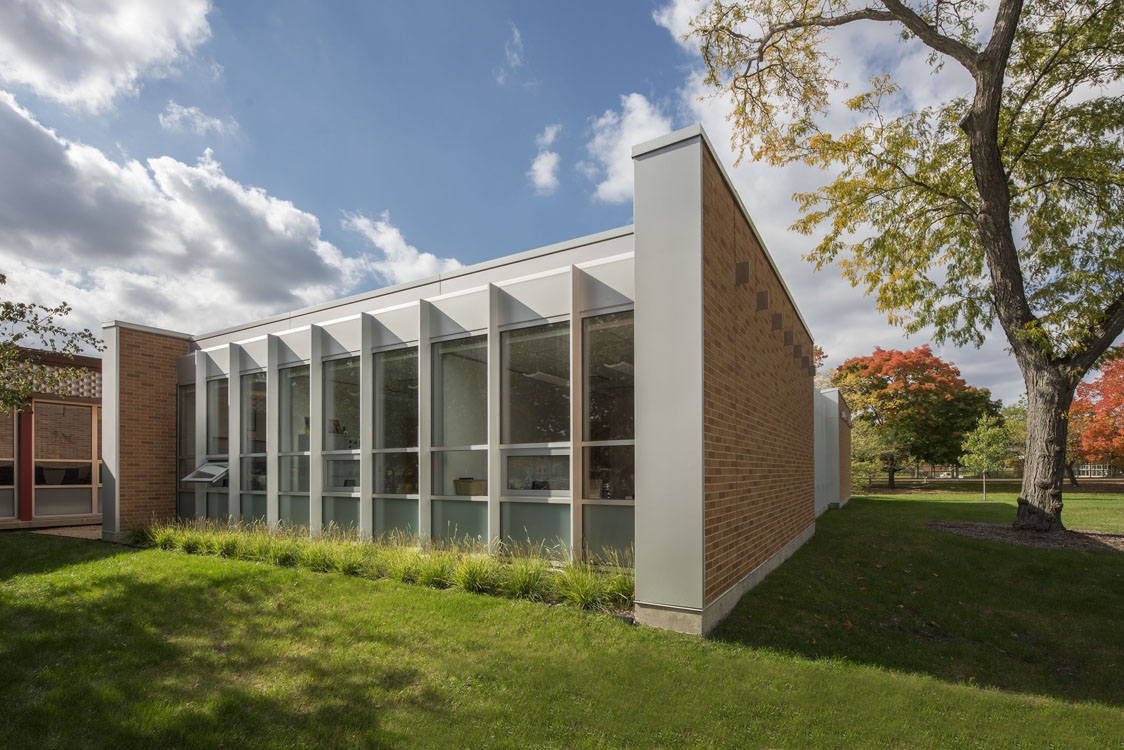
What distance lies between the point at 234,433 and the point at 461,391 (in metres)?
5.92

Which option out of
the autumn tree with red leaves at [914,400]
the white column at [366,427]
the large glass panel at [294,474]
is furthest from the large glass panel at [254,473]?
the autumn tree with red leaves at [914,400]

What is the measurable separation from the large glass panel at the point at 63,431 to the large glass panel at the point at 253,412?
25.9 feet

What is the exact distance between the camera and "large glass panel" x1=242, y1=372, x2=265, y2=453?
38.2 feet

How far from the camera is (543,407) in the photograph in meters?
7.57

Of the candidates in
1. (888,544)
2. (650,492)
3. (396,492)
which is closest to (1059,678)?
(650,492)

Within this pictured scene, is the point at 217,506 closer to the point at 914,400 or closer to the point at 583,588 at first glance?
the point at 583,588

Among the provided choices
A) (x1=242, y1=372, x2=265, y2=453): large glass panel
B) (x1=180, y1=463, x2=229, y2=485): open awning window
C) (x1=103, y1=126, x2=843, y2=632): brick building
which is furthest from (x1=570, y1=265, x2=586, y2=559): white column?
(x1=180, y1=463, x2=229, y2=485): open awning window

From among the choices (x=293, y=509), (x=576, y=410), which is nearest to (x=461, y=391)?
(x=576, y=410)

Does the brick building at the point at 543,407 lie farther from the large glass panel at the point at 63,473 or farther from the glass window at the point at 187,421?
the large glass panel at the point at 63,473

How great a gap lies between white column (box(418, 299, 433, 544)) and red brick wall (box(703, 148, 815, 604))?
4.37 metres

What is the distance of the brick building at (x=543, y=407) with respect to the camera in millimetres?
5695

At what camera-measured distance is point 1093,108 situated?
12.2m

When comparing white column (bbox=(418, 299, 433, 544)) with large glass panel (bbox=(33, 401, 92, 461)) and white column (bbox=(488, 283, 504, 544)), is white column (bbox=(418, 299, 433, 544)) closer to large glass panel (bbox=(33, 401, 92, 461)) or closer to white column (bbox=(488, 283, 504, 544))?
white column (bbox=(488, 283, 504, 544))

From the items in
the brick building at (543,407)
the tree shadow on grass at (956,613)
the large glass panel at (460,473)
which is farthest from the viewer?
the large glass panel at (460,473)
